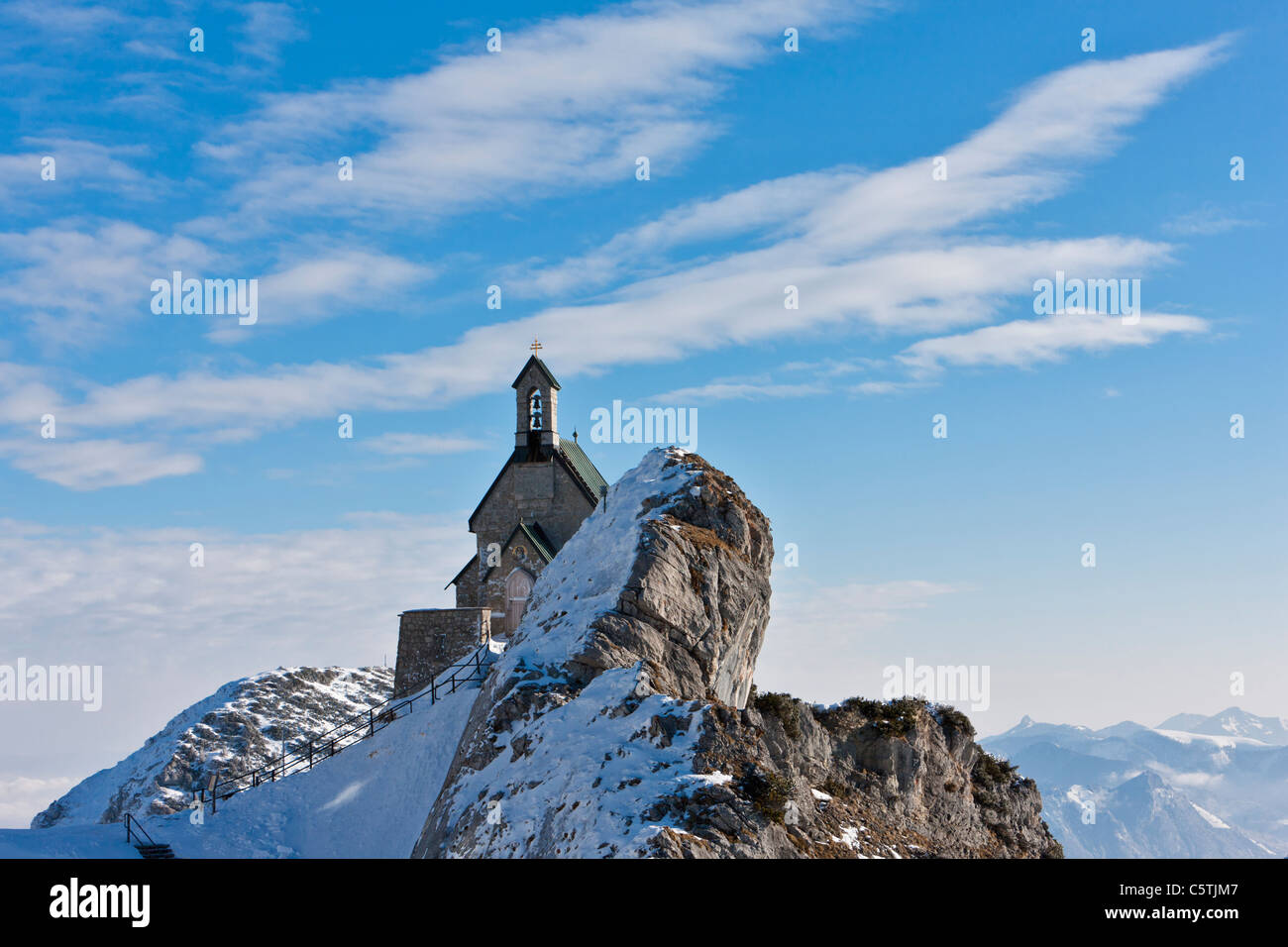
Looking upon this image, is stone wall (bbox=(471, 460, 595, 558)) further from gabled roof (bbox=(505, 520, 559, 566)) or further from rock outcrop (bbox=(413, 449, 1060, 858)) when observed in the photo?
rock outcrop (bbox=(413, 449, 1060, 858))

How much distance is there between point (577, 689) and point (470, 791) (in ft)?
11.8

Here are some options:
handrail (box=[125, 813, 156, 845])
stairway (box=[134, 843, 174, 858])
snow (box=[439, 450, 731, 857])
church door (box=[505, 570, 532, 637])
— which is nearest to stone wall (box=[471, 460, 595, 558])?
church door (box=[505, 570, 532, 637])

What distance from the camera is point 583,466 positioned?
60.3 meters

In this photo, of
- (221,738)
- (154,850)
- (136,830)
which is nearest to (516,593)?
(136,830)

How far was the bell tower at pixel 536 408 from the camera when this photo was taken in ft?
193

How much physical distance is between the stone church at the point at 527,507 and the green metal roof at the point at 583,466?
0.07 metres

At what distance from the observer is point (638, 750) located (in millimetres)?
25391

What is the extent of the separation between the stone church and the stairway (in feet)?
63.6

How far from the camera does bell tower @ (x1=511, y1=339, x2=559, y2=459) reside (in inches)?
2316

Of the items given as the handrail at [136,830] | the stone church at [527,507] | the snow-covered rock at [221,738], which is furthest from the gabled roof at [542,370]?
the snow-covered rock at [221,738]
